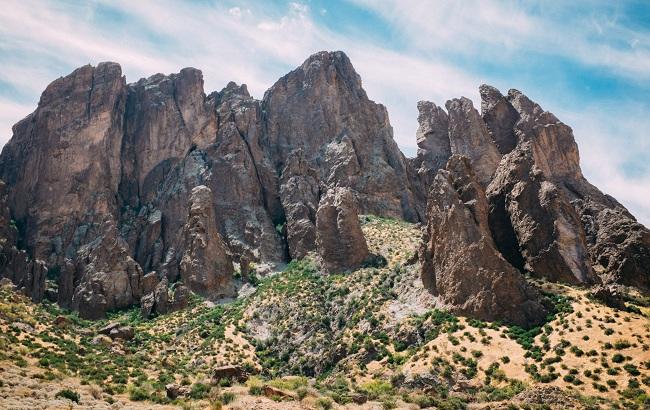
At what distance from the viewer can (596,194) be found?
94750 mm

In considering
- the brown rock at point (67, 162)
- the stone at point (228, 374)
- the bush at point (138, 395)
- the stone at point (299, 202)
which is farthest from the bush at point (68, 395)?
the brown rock at point (67, 162)

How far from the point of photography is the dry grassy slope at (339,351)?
45844 mm

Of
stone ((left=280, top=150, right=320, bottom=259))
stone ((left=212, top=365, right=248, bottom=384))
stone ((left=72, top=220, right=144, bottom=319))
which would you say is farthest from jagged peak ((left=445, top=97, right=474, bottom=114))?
stone ((left=212, top=365, right=248, bottom=384))

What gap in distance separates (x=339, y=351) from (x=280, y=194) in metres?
47.4

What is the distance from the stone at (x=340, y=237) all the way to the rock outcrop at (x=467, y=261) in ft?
47.2

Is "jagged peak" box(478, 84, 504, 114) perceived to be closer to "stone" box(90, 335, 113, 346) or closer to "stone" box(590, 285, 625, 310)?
"stone" box(590, 285, 625, 310)

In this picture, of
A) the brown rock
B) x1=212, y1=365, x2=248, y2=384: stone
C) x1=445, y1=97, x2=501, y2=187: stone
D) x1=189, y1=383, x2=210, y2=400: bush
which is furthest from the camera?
the brown rock

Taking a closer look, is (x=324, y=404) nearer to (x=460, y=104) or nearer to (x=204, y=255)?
(x=204, y=255)

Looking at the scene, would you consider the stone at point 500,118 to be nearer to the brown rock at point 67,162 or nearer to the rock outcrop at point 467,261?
the rock outcrop at point 467,261

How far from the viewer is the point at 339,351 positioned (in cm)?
6738

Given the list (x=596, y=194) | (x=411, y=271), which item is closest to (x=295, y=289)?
(x=411, y=271)

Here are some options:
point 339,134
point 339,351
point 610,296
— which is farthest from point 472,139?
point 339,351

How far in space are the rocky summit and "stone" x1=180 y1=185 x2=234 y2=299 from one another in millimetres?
385

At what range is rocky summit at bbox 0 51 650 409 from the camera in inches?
2090
